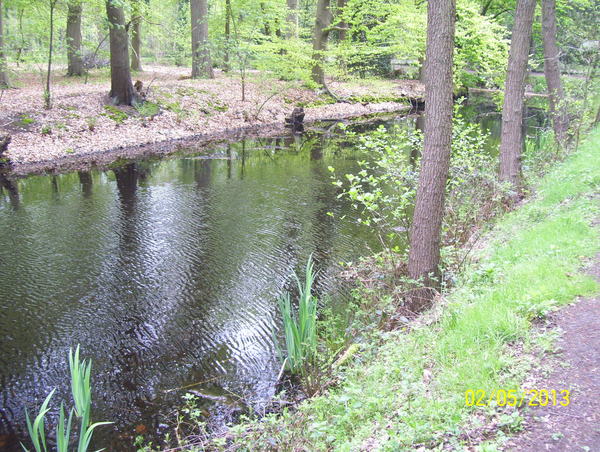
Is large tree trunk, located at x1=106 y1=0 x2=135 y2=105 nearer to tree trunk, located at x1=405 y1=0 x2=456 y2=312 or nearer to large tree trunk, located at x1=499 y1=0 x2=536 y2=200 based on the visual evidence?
large tree trunk, located at x1=499 y1=0 x2=536 y2=200

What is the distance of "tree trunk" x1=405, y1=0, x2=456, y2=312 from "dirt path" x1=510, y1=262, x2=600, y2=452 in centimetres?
138

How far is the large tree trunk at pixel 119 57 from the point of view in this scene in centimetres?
1455

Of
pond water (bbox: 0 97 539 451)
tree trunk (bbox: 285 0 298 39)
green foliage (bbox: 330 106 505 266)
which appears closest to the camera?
pond water (bbox: 0 97 539 451)

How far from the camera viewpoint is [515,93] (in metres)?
7.13

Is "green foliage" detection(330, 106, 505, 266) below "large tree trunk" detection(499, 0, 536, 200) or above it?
below

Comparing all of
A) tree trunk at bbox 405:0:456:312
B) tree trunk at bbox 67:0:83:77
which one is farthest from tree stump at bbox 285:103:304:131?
tree trunk at bbox 405:0:456:312

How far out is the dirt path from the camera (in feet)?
7.32

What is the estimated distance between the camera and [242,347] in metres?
4.75

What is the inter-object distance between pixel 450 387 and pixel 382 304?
5.76ft

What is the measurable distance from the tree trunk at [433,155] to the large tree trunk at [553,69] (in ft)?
20.6

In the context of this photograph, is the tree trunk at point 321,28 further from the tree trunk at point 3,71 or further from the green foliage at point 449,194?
the green foliage at point 449,194

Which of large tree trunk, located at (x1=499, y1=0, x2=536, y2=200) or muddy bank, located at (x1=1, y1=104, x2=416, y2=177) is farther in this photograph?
muddy bank, located at (x1=1, y1=104, x2=416, y2=177)
